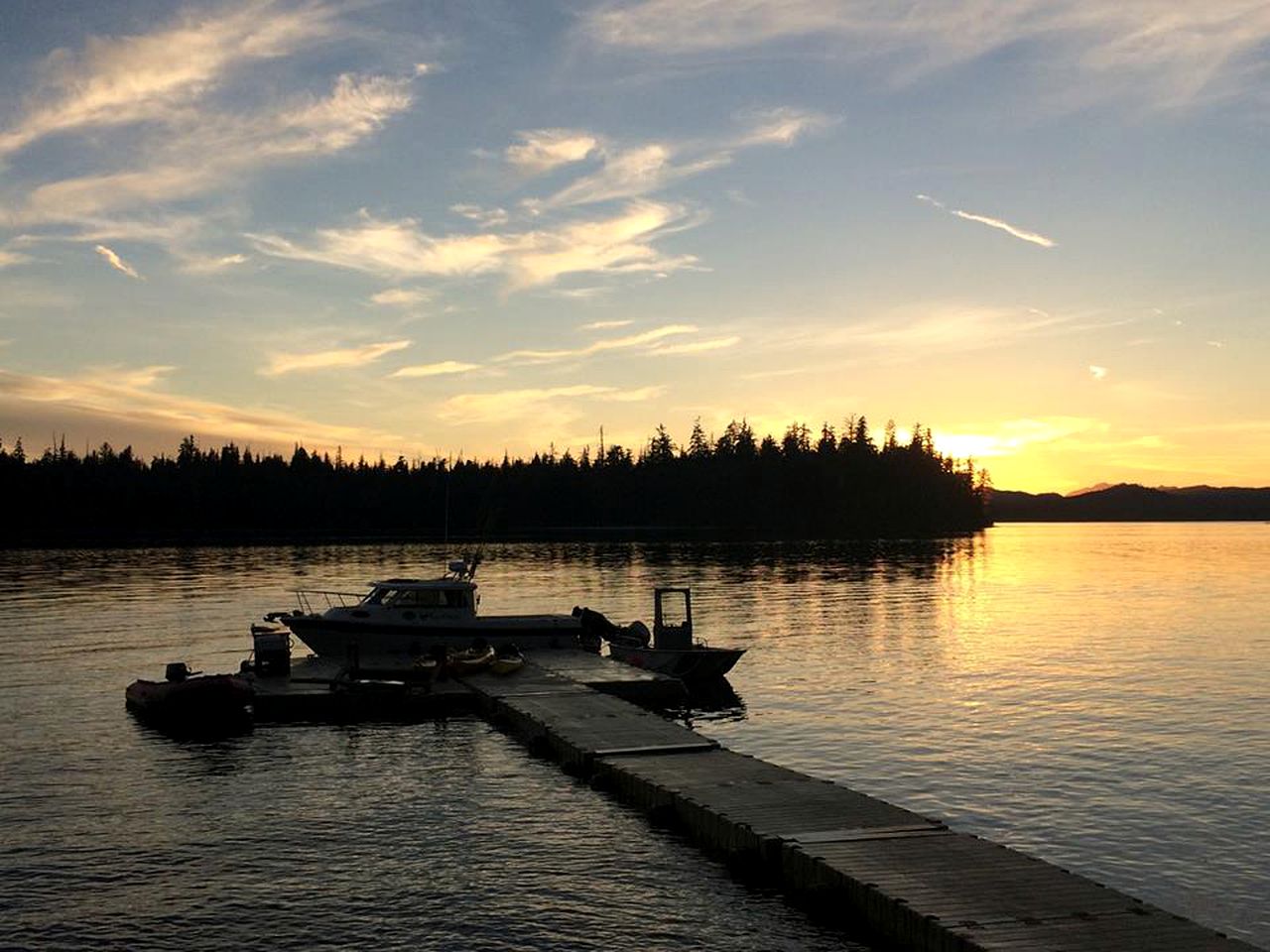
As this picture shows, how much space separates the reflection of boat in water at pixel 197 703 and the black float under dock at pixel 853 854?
28.4 feet

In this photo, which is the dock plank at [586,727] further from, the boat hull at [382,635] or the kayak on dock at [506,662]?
the boat hull at [382,635]

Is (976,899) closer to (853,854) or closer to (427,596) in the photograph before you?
(853,854)

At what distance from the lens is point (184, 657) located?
5197 centimetres

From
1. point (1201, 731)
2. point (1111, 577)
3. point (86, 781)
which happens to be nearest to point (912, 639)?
point (1201, 731)

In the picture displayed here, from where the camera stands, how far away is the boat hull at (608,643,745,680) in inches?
1745

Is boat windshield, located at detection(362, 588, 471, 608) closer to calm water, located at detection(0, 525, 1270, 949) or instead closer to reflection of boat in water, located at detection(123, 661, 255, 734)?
reflection of boat in water, located at detection(123, 661, 255, 734)

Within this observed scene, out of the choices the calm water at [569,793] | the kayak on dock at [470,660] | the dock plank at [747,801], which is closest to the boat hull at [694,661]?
the calm water at [569,793]

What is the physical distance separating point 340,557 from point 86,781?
4738 inches

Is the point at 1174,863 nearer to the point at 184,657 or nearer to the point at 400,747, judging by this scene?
the point at 400,747

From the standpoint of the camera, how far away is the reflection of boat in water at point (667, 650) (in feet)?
146

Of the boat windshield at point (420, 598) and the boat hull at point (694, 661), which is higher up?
the boat windshield at point (420, 598)

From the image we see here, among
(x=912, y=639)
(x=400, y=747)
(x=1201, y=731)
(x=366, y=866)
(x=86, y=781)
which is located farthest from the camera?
(x=912, y=639)

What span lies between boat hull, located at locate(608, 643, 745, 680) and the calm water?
159 centimetres

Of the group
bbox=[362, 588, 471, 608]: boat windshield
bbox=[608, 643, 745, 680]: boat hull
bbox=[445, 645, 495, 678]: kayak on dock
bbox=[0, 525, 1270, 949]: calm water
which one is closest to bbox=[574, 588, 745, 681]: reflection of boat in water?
bbox=[608, 643, 745, 680]: boat hull
